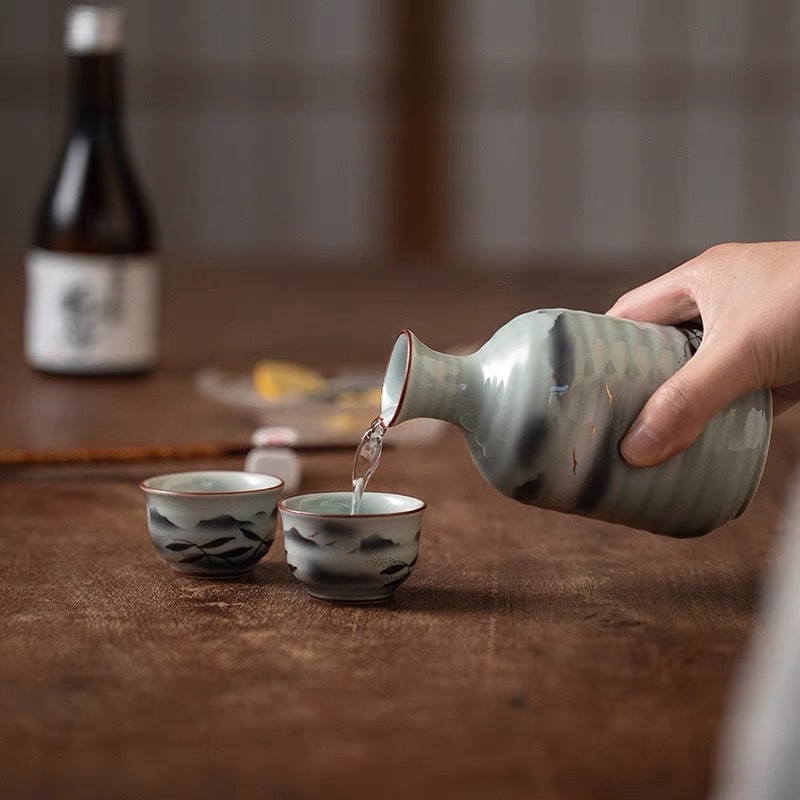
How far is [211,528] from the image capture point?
0.88 m

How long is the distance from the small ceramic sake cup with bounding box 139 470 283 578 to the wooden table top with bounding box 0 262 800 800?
0.05 ft

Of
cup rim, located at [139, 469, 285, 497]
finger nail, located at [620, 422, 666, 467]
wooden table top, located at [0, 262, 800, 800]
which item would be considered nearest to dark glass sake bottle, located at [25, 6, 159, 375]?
wooden table top, located at [0, 262, 800, 800]

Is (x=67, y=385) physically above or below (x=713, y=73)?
below

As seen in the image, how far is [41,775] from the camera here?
0.56 meters

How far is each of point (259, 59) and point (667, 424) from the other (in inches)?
165

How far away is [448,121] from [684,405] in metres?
4.04

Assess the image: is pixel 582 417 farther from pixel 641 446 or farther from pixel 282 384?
pixel 282 384

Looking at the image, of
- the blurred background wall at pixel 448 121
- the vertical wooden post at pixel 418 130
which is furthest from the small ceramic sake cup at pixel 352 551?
the blurred background wall at pixel 448 121

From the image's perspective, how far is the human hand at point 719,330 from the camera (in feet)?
2.67

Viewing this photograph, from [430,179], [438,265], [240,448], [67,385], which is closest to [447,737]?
[240,448]

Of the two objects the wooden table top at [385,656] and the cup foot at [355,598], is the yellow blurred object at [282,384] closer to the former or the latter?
the wooden table top at [385,656]

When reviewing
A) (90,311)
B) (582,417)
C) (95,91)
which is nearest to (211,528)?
(582,417)

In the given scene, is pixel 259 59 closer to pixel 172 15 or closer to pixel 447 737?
pixel 172 15

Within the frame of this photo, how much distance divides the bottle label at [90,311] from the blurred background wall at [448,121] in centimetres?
305
